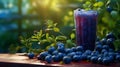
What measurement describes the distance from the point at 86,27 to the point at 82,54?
5.1 inches

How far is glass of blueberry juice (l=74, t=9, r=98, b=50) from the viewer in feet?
4.30

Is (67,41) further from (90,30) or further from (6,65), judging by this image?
(6,65)

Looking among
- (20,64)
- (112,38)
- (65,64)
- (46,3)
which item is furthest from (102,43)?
(46,3)

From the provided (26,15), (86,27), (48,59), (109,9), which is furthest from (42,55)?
(26,15)

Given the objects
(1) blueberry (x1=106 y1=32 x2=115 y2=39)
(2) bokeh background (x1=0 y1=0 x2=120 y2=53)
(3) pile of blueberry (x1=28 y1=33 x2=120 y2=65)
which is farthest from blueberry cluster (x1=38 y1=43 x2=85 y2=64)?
(2) bokeh background (x1=0 y1=0 x2=120 y2=53)

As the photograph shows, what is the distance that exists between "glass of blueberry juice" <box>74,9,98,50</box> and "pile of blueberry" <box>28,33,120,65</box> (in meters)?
0.04

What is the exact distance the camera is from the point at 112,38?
132cm

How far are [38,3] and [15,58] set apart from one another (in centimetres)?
89

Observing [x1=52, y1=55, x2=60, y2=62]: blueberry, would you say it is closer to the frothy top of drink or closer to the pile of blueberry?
the pile of blueberry

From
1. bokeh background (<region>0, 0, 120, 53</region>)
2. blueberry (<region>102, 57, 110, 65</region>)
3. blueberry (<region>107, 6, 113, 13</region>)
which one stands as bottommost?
blueberry (<region>102, 57, 110, 65</region>)

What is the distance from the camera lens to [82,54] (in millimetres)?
1247

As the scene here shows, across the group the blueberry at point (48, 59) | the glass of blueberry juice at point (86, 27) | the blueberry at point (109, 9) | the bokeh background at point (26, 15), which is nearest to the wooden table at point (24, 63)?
the blueberry at point (48, 59)

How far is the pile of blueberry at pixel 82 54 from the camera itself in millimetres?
1188

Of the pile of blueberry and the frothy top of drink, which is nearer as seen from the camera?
the pile of blueberry
